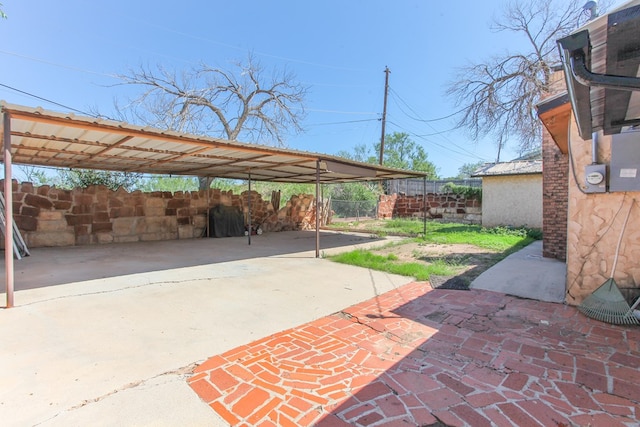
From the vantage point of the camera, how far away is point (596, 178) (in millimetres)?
3250

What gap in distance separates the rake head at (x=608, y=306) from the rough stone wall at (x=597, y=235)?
0.15m

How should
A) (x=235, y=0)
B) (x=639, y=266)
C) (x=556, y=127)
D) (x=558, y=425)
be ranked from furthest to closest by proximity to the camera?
(x=235, y=0)
(x=556, y=127)
(x=639, y=266)
(x=558, y=425)

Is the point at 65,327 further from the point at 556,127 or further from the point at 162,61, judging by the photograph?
the point at 162,61

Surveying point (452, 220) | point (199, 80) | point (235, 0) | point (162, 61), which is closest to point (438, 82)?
point (452, 220)

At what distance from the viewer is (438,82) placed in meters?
14.8

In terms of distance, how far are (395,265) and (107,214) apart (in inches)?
321

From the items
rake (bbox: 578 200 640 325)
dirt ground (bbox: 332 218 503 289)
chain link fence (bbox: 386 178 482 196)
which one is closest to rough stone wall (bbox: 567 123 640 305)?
rake (bbox: 578 200 640 325)

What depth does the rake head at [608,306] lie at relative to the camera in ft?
9.51

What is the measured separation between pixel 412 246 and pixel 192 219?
730 cm

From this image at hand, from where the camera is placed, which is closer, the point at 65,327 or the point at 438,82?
the point at 65,327

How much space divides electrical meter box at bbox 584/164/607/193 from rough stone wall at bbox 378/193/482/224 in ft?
37.0

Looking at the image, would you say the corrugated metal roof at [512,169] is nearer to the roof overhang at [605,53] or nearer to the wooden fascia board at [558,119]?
the wooden fascia board at [558,119]

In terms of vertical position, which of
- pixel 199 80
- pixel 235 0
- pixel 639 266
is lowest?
pixel 639 266

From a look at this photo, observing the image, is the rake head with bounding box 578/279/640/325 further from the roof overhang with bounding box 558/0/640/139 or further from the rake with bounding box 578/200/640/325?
the roof overhang with bounding box 558/0/640/139
